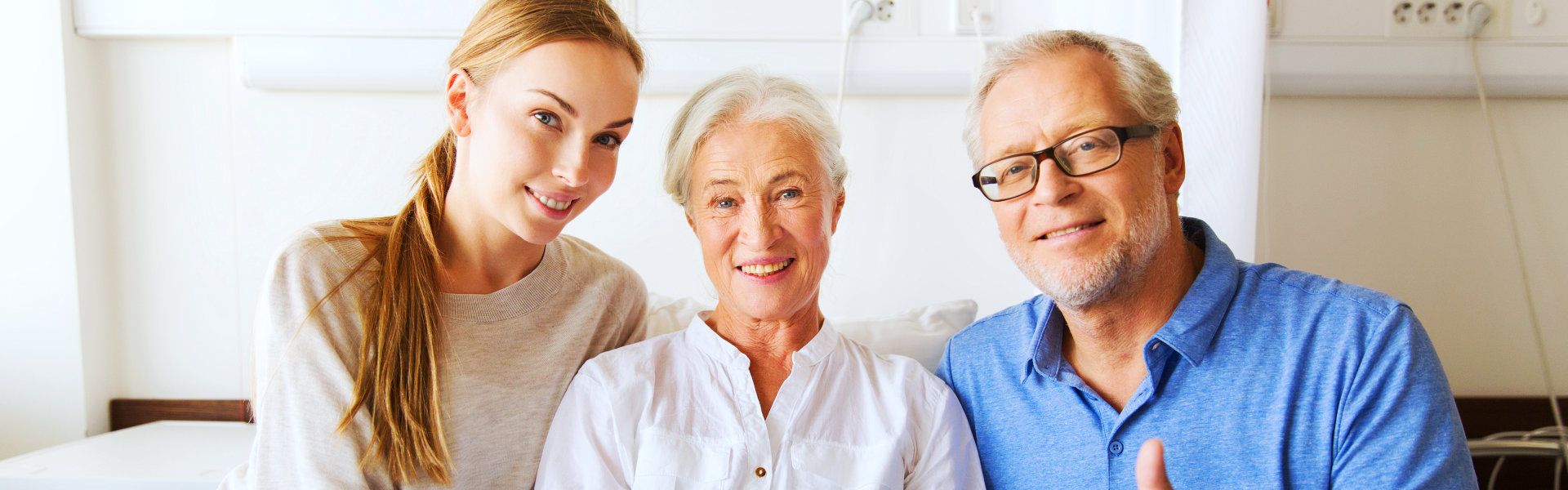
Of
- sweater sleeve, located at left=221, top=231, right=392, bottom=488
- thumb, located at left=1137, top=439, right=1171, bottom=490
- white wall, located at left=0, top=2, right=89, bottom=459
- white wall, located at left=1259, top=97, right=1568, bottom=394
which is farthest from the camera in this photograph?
white wall, located at left=1259, top=97, right=1568, bottom=394

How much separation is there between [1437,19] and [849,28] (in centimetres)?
136

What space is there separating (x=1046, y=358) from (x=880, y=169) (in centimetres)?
87

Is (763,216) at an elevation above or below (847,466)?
above

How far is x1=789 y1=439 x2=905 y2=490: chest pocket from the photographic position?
3.83 ft

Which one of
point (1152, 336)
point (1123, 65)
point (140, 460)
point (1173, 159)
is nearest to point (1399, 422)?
point (1152, 336)

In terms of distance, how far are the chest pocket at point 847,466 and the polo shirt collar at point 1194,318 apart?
24cm

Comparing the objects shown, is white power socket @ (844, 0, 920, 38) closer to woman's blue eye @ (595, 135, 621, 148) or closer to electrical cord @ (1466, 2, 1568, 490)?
woman's blue eye @ (595, 135, 621, 148)

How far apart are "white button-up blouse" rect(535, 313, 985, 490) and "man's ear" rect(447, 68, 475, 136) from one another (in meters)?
0.41

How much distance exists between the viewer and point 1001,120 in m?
1.15

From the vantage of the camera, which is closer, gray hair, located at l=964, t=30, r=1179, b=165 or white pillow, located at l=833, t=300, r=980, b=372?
Result: gray hair, located at l=964, t=30, r=1179, b=165

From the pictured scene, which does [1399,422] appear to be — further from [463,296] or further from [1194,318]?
[463,296]

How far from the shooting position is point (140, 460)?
5.41ft

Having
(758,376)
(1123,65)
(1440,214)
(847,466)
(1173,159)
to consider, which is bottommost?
(847,466)

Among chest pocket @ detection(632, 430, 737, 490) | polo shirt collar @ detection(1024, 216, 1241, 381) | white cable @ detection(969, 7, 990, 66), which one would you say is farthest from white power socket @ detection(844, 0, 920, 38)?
chest pocket @ detection(632, 430, 737, 490)
